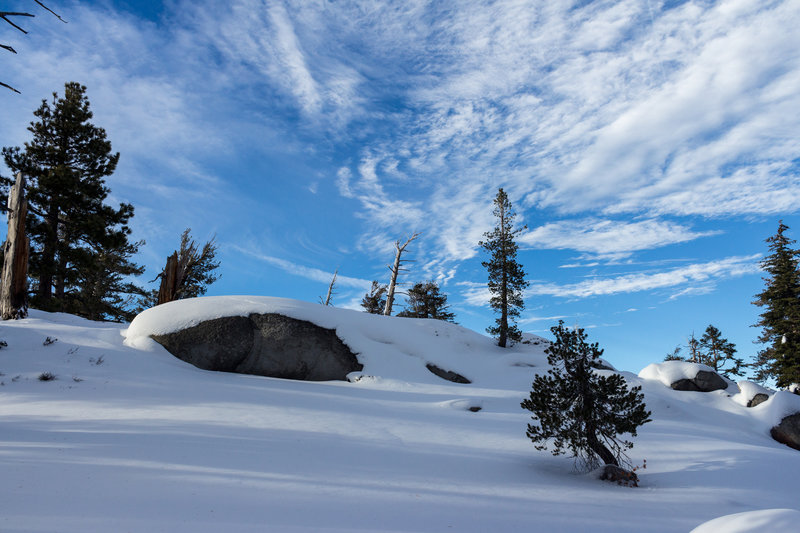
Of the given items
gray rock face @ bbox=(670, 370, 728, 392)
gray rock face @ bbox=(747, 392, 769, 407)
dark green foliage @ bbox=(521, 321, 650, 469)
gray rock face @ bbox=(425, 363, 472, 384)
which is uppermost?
gray rock face @ bbox=(670, 370, 728, 392)

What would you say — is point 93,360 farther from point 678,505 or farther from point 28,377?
point 678,505

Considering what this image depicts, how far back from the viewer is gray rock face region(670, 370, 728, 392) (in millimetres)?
18297

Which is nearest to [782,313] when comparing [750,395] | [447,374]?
[750,395]

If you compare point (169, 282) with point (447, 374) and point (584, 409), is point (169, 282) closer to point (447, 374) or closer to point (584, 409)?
point (447, 374)

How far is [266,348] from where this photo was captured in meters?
13.5

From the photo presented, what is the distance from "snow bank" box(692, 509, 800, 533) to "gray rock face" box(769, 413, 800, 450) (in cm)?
1699

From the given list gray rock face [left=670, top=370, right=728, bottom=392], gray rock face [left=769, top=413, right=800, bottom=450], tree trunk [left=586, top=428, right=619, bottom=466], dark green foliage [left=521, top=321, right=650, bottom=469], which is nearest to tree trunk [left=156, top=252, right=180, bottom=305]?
dark green foliage [left=521, top=321, right=650, bottom=469]

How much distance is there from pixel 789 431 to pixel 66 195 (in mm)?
31577

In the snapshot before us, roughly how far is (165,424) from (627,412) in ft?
24.0

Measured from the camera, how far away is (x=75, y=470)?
4.26m

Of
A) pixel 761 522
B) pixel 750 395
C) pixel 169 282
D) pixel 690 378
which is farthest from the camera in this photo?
pixel 169 282

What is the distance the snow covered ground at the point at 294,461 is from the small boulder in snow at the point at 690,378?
8.30 m

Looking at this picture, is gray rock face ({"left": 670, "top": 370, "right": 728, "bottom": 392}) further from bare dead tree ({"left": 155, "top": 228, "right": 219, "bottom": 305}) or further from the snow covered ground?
bare dead tree ({"left": 155, "top": 228, "right": 219, "bottom": 305})

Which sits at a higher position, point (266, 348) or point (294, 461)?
point (266, 348)
